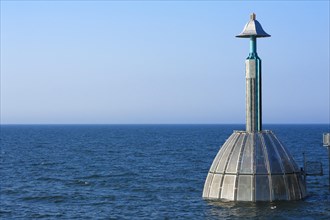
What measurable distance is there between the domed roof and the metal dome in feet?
26.5

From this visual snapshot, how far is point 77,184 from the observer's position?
6544 cm

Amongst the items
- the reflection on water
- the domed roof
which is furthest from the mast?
the reflection on water

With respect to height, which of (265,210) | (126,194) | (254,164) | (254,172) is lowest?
(126,194)

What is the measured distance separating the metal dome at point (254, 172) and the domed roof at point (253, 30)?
8091 millimetres

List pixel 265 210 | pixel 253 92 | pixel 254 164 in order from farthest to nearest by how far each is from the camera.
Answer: pixel 253 92 < pixel 254 164 < pixel 265 210

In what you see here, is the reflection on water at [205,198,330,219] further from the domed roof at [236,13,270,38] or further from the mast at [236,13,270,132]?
the domed roof at [236,13,270,38]

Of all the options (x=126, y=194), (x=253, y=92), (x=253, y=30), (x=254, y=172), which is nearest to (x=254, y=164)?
(x=254, y=172)

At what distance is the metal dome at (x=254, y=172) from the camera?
4425cm

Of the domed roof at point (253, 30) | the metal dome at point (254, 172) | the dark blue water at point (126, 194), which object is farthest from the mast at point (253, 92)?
the dark blue water at point (126, 194)

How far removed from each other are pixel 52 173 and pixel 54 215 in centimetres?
3259

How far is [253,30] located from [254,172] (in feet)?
→ 39.3

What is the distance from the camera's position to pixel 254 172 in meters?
44.2

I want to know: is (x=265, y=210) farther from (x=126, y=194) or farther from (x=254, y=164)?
(x=126, y=194)

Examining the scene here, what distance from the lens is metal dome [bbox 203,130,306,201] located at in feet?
145
